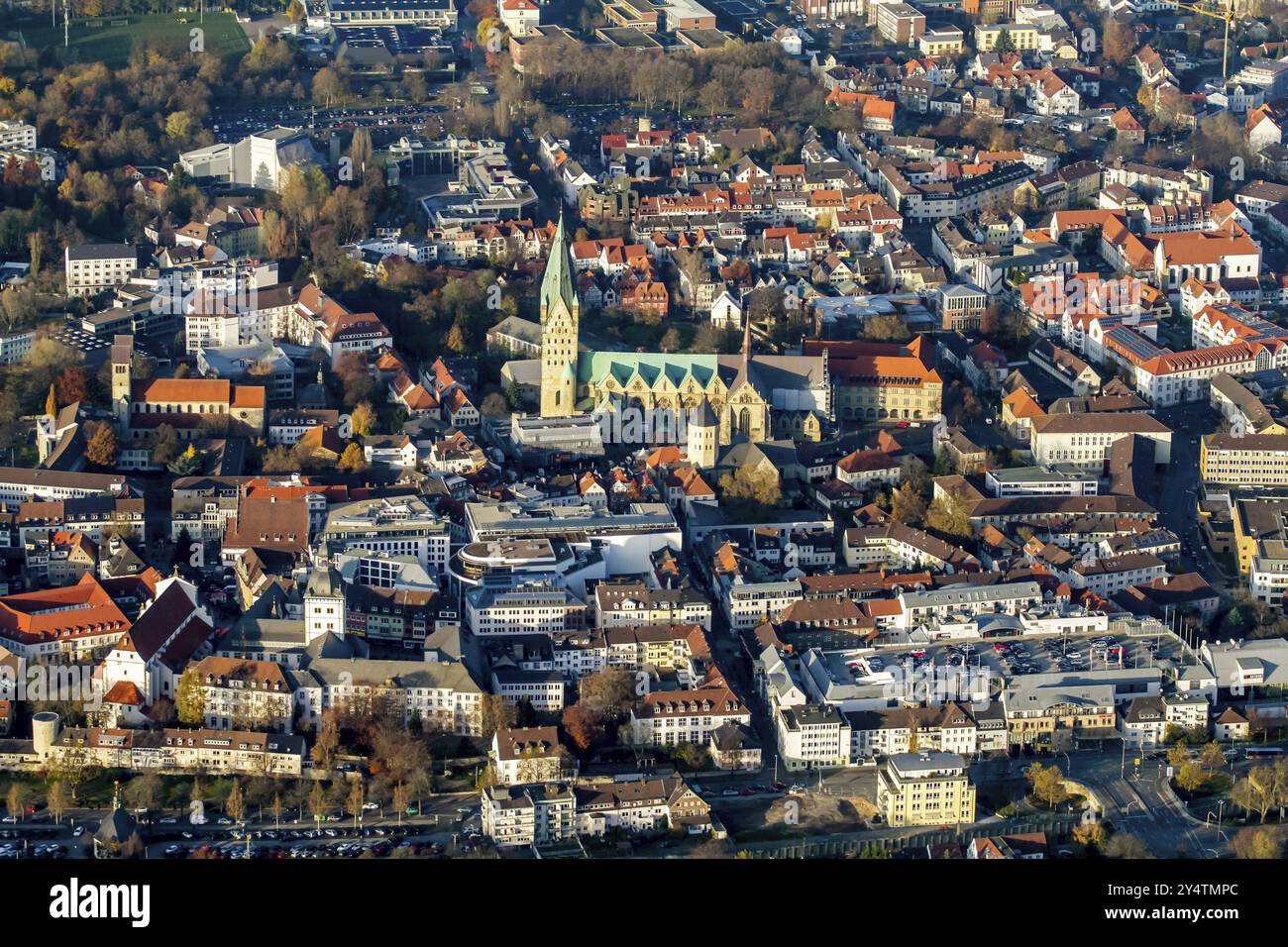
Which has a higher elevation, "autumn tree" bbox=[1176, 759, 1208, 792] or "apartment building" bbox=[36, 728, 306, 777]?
"autumn tree" bbox=[1176, 759, 1208, 792]

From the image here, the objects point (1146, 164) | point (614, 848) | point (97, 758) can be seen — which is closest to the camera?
point (614, 848)

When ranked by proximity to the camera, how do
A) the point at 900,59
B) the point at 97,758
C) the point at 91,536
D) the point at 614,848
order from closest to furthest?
the point at 614,848 → the point at 97,758 → the point at 91,536 → the point at 900,59

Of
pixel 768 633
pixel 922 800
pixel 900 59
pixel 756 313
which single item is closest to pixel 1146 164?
pixel 900 59

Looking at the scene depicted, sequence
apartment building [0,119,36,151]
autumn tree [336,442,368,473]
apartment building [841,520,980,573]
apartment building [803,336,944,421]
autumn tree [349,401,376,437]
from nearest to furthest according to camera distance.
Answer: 1. apartment building [841,520,980,573]
2. autumn tree [336,442,368,473]
3. autumn tree [349,401,376,437]
4. apartment building [803,336,944,421]
5. apartment building [0,119,36,151]

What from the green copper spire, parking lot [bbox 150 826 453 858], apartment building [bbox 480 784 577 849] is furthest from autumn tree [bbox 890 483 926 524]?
parking lot [bbox 150 826 453 858]

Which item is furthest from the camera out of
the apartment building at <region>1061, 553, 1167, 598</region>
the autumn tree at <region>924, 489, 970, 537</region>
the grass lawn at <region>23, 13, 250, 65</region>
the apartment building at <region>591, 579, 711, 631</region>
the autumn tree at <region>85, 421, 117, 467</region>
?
the grass lawn at <region>23, 13, 250, 65</region>

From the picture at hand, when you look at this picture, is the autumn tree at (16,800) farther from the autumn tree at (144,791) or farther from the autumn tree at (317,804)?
the autumn tree at (317,804)

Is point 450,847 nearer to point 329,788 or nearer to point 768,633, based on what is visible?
point 329,788

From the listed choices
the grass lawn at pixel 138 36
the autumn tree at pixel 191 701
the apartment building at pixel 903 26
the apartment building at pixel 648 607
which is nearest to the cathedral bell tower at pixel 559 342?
the apartment building at pixel 648 607

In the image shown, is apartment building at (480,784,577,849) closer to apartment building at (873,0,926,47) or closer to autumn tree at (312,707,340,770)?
autumn tree at (312,707,340,770)
